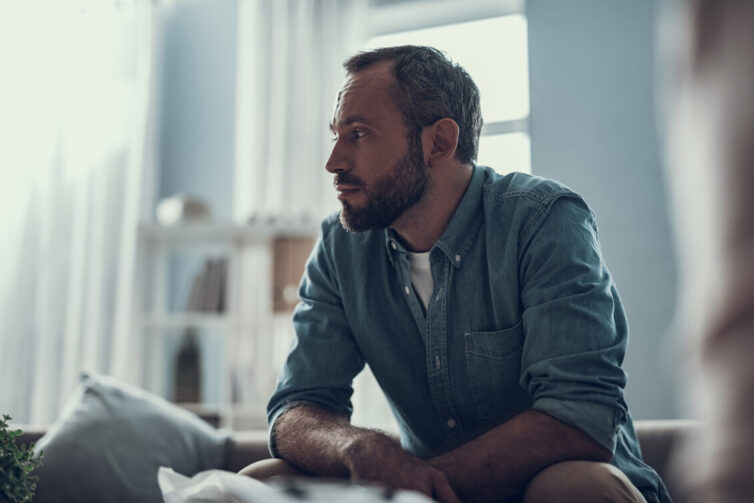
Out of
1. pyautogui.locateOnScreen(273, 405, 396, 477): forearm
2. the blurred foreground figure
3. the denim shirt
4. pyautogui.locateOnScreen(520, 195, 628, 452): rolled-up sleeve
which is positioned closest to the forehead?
the denim shirt

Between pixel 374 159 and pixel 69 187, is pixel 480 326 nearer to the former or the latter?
pixel 374 159

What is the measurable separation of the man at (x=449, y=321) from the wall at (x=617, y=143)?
149cm

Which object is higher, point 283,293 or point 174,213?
point 174,213

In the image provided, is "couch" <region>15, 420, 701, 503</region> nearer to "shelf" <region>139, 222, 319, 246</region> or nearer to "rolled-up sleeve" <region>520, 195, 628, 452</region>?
"rolled-up sleeve" <region>520, 195, 628, 452</region>

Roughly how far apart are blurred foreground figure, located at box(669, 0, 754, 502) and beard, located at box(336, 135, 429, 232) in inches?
45.7

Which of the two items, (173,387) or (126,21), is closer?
(173,387)

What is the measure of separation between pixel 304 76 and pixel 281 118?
8.7 inches

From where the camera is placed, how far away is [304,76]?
128 inches

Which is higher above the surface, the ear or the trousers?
the ear

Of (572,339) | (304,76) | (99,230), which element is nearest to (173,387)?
(99,230)

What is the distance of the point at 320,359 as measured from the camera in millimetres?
1385

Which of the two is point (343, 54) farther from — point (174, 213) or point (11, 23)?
point (11, 23)

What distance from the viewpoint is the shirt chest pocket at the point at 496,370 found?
4.22 feet

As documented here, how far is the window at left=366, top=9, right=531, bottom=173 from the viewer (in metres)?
3.15
